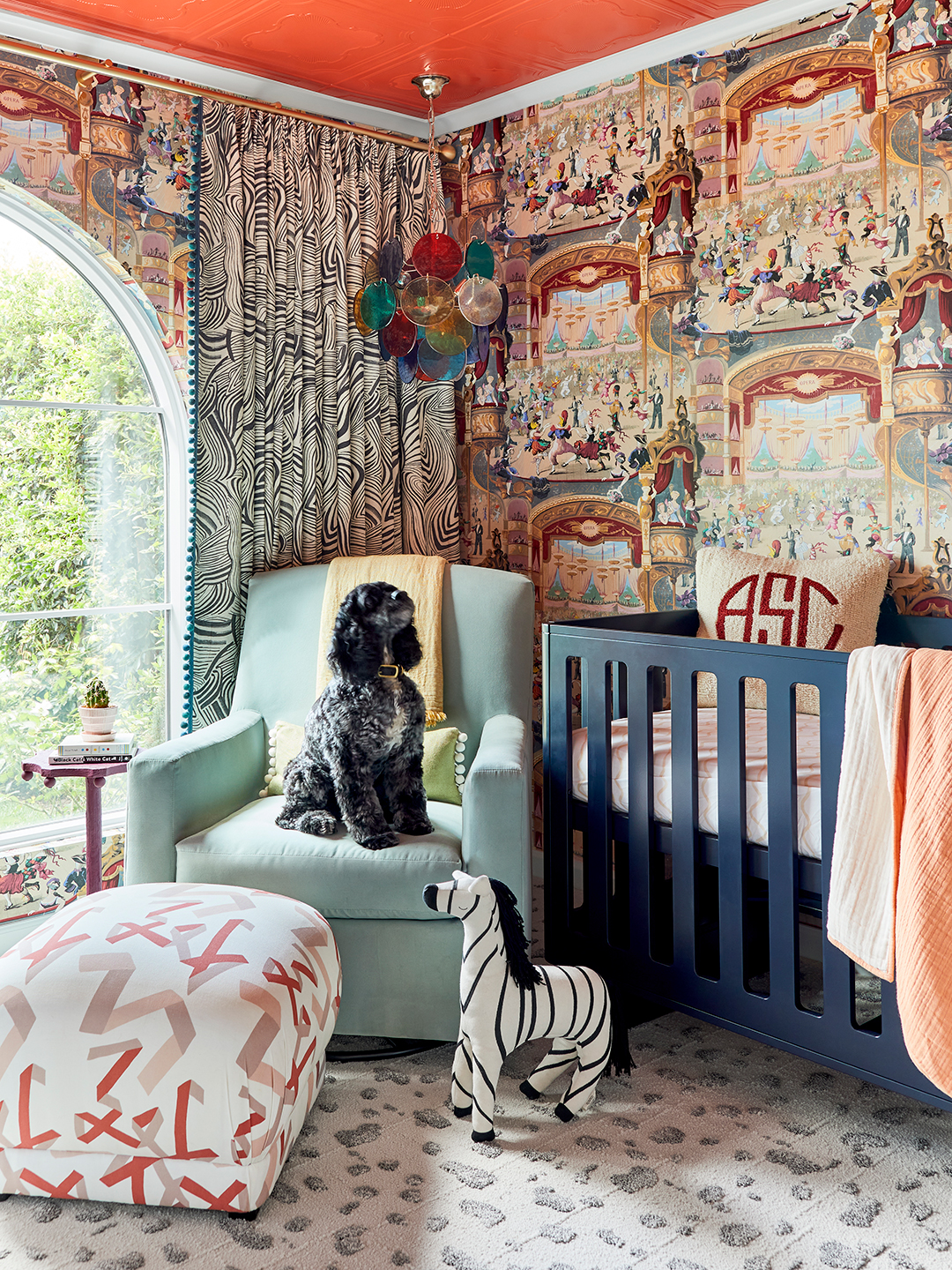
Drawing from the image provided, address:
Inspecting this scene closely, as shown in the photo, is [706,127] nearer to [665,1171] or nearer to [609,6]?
[609,6]

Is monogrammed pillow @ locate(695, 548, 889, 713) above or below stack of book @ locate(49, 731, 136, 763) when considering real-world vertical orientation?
above

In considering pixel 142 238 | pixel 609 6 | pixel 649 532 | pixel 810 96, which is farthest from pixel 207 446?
pixel 810 96

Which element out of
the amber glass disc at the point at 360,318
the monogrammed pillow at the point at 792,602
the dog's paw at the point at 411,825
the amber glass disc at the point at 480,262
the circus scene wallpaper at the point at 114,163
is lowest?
the dog's paw at the point at 411,825

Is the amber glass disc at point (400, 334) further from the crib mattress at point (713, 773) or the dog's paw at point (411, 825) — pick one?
the dog's paw at point (411, 825)

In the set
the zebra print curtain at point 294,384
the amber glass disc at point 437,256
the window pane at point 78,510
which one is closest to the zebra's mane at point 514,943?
the zebra print curtain at point 294,384

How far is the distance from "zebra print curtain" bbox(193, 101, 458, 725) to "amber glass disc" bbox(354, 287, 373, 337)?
0.03 m

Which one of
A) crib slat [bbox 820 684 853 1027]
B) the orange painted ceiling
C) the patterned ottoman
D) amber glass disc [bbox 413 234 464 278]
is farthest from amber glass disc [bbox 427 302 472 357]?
the patterned ottoman

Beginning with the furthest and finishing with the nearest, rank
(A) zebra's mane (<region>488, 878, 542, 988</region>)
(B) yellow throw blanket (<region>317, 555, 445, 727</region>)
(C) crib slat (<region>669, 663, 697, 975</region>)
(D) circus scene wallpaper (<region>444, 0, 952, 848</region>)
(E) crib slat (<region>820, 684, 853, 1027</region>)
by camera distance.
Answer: (B) yellow throw blanket (<region>317, 555, 445, 727</region>) → (D) circus scene wallpaper (<region>444, 0, 952, 848</region>) → (C) crib slat (<region>669, 663, 697, 975</region>) → (A) zebra's mane (<region>488, 878, 542, 988</region>) → (E) crib slat (<region>820, 684, 853, 1027</region>)

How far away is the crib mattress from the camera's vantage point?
190 centimetres

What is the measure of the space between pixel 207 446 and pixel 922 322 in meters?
1.88

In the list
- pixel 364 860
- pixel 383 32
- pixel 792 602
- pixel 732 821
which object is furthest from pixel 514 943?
pixel 383 32

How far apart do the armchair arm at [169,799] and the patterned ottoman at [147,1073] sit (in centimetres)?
49

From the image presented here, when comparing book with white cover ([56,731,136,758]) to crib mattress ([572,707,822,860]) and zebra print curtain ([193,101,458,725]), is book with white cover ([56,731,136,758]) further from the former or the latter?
crib mattress ([572,707,822,860])

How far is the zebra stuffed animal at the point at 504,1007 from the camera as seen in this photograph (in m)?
1.85
